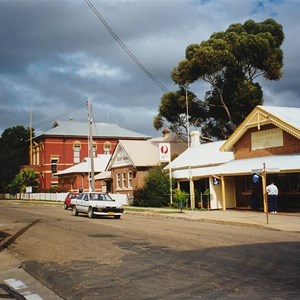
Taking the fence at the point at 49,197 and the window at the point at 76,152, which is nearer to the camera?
the fence at the point at 49,197

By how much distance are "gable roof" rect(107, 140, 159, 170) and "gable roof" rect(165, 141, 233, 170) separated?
4.17 meters

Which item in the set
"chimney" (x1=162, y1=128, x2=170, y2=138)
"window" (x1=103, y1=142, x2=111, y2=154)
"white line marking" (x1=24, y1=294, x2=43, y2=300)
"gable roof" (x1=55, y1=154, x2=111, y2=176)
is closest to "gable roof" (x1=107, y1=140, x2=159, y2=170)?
"chimney" (x1=162, y1=128, x2=170, y2=138)

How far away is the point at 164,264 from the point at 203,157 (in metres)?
26.0

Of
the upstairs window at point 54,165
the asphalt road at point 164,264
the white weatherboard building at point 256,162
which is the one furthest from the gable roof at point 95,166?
the asphalt road at point 164,264

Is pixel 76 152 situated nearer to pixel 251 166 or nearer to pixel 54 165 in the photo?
pixel 54 165

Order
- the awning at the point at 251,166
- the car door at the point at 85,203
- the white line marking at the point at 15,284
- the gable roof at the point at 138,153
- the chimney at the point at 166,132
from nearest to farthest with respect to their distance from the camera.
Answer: the white line marking at the point at 15,284 → the awning at the point at 251,166 → the car door at the point at 85,203 → the gable roof at the point at 138,153 → the chimney at the point at 166,132

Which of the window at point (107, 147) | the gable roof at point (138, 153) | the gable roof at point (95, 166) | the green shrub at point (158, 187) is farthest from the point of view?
the window at point (107, 147)

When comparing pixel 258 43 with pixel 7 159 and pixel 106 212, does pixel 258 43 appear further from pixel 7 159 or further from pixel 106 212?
pixel 7 159

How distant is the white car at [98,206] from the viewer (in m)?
24.9

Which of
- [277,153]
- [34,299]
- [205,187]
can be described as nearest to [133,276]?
[34,299]

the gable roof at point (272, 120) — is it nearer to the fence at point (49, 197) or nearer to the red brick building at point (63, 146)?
the fence at point (49, 197)

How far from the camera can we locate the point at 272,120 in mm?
26359

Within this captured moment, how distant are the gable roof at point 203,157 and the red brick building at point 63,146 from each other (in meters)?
37.6

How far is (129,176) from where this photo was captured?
142ft
